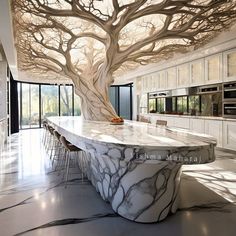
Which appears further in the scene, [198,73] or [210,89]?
[198,73]

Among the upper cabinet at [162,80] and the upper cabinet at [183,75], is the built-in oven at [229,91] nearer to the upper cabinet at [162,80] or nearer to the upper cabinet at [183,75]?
the upper cabinet at [183,75]

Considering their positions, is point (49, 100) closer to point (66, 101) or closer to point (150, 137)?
point (66, 101)

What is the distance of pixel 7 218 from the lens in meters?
2.68

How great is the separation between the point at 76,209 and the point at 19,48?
4691 mm

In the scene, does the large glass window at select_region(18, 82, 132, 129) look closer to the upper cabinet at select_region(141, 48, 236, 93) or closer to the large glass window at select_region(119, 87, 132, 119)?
the large glass window at select_region(119, 87, 132, 119)

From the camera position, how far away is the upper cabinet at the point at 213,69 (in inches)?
254

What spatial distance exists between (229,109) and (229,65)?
3.57ft

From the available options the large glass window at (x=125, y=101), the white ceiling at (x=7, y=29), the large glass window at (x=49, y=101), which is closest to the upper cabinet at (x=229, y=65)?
the white ceiling at (x=7, y=29)

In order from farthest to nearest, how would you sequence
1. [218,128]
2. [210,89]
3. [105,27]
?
1. [210,89]
2. [218,128]
3. [105,27]

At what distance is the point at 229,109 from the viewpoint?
20.0 feet

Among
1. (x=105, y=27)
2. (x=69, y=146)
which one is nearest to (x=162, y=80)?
(x=105, y=27)

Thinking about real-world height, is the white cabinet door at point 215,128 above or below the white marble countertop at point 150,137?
below

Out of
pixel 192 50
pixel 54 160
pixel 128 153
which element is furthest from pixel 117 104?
pixel 128 153

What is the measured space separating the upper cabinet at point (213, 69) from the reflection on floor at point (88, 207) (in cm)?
271
